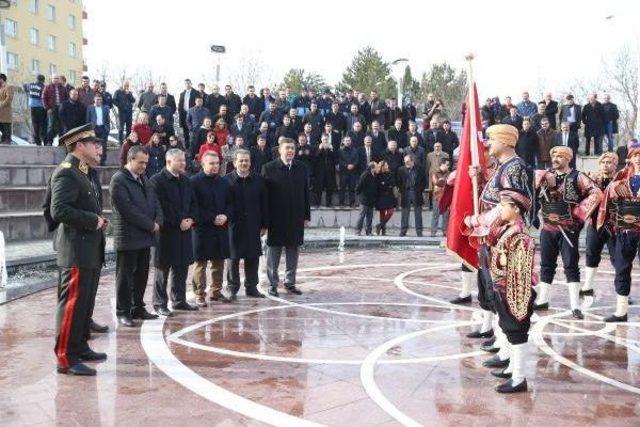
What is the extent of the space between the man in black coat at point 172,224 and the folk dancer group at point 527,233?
12.4ft

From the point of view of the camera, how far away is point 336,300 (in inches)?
385

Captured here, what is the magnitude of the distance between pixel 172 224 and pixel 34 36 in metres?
62.9

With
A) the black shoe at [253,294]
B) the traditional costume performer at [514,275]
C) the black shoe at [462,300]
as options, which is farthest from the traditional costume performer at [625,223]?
the black shoe at [253,294]

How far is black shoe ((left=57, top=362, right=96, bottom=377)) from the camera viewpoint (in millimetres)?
6074

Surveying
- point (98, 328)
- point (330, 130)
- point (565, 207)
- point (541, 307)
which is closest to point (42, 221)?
point (330, 130)

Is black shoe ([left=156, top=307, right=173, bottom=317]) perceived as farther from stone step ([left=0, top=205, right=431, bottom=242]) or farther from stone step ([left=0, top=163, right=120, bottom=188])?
stone step ([left=0, top=163, right=120, bottom=188])

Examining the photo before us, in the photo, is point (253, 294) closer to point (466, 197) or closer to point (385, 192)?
point (466, 197)

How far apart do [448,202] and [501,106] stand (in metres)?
12.4

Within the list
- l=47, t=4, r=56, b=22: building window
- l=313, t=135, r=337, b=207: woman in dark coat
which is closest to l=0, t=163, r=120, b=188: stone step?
l=313, t=135, r=337, b=207: woman in dark coat

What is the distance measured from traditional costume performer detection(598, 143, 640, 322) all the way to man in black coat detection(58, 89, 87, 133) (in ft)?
46.7

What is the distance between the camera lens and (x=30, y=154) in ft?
63.2

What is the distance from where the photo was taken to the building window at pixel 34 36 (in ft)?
A: 207

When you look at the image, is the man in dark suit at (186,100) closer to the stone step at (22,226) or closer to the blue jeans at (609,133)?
the stone step at (22,226)

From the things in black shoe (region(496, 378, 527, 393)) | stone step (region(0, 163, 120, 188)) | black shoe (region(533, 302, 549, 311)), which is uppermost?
stone step (region(0, 163, 120, 188))
